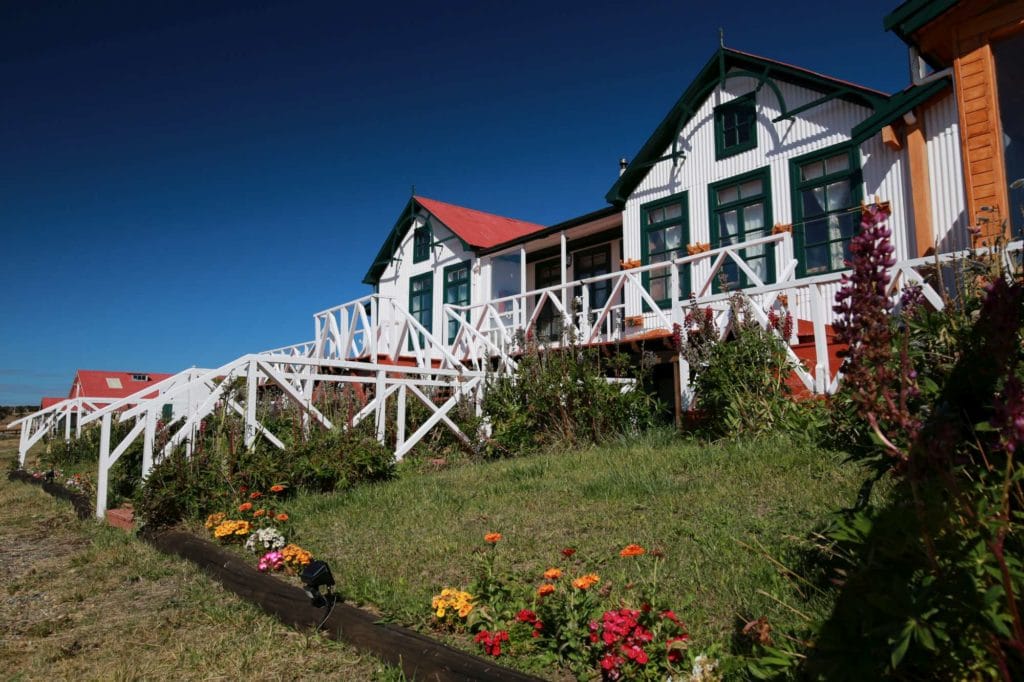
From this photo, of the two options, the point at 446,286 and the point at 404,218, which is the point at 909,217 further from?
the point at 404,218

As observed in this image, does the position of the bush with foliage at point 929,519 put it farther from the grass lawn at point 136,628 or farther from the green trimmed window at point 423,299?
the green trimmed window at point 423,299

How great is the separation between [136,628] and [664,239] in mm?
10351

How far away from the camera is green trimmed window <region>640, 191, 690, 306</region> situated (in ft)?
38.4

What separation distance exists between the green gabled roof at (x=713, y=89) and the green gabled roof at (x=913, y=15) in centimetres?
159

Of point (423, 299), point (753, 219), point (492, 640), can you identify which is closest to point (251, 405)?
point (492, 640)

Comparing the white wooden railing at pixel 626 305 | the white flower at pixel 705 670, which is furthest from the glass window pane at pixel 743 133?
the white flower at pixel 705 670

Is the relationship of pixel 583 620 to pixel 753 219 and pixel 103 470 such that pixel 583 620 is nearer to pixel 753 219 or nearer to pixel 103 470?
pixel 103 470

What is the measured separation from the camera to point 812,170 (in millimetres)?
10211

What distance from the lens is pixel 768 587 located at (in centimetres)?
293

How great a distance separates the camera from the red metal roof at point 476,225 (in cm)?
1670

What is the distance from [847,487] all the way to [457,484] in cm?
348

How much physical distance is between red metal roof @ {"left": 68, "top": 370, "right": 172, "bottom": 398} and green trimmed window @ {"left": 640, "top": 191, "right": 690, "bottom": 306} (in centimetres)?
2538

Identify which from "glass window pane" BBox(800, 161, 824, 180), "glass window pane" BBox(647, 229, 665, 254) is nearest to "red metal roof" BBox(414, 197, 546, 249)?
"glass window pane" BBox(647, 229, 665, 254)

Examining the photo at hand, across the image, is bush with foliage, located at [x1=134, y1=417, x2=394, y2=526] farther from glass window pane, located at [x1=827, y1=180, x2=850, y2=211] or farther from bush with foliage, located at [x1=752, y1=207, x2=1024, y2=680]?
glass window pane, located at [x1=827, y1=180, x2=850, y2=211]
